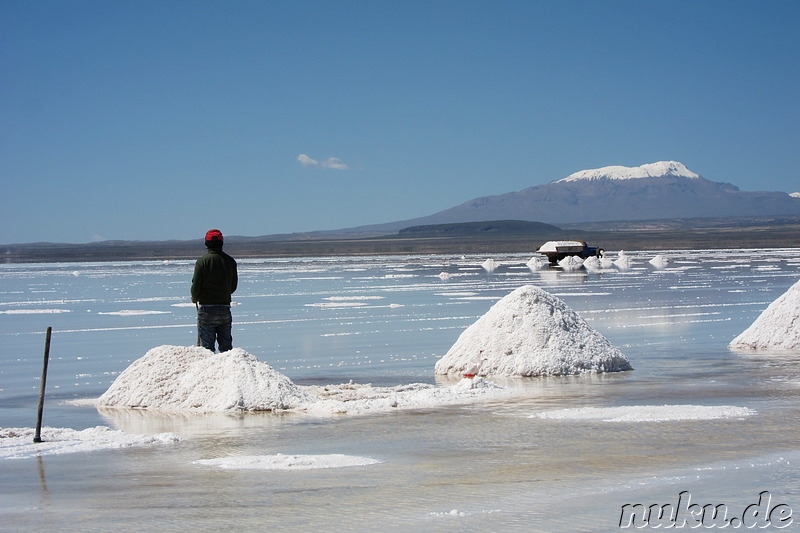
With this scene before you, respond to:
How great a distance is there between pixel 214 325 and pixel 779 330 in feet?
28.1

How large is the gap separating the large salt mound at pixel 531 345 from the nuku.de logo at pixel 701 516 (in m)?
6.87

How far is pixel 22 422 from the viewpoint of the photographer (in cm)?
1030

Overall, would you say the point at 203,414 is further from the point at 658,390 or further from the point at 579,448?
the point at 658,390

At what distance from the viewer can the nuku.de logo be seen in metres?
6.05


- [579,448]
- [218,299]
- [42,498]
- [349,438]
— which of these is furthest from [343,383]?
[42,498]

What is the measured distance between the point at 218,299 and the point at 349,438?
3.38 metres

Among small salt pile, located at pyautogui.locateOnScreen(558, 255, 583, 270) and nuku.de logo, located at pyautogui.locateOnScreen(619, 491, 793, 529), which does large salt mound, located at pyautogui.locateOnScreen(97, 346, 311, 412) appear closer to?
nuku.de logo, located at pyautogui.locateOnScreen(619, 491, 793, 529)

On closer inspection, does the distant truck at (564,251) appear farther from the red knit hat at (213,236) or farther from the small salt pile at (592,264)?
the red knit hat at (213,236)

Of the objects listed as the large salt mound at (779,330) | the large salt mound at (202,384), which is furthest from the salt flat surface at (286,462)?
the large salt mound at (779,330)

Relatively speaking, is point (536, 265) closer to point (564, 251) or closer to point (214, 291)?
point (564, 251)

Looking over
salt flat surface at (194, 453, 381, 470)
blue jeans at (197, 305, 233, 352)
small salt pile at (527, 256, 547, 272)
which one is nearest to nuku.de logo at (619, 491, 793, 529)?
salt flat surface at (194, 453, 381, 470)

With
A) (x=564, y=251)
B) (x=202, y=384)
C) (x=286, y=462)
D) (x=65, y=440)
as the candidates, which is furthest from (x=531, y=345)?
(x=564, y=251)

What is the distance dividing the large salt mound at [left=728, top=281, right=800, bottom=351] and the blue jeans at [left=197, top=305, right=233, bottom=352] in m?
7.92

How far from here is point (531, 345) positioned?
13.6 metres
